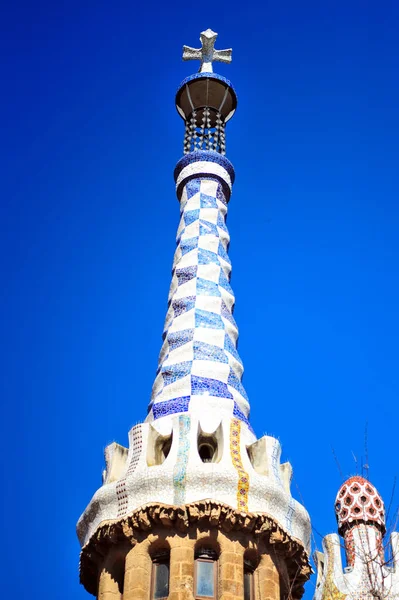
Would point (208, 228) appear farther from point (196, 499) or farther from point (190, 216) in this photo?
point (196, 499)

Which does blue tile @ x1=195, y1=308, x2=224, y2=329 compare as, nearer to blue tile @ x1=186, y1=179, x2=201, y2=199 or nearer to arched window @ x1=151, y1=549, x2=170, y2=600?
blue tile @ x1=186, y1=179, x2=201, y2=199

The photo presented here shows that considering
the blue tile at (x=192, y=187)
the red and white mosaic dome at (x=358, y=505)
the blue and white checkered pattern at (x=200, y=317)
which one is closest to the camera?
the blue and white checkered pattern at (x=200, y=317)

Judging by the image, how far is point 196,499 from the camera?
9984mm

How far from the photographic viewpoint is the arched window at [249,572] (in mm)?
10039

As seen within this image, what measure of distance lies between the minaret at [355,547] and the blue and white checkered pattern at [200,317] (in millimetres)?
1775

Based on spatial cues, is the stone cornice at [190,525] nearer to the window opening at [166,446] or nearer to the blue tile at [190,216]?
the window opening at [166,446]

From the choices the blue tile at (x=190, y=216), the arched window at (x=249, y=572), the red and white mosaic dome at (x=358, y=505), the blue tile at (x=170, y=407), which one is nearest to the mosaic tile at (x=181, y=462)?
the blue tile at (x=170, y=407)

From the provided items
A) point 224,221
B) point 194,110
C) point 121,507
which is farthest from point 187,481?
point 194,110

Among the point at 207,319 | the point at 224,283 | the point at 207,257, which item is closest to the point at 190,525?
the point at 207,319

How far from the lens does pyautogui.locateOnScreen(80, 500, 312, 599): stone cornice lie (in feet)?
32.6

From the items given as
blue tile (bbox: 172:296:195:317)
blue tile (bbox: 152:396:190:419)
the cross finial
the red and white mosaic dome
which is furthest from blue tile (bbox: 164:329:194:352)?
the cross finial

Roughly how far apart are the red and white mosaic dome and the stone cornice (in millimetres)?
1492

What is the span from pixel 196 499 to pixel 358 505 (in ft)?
9.45

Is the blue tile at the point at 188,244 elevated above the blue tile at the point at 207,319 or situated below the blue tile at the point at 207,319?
above
